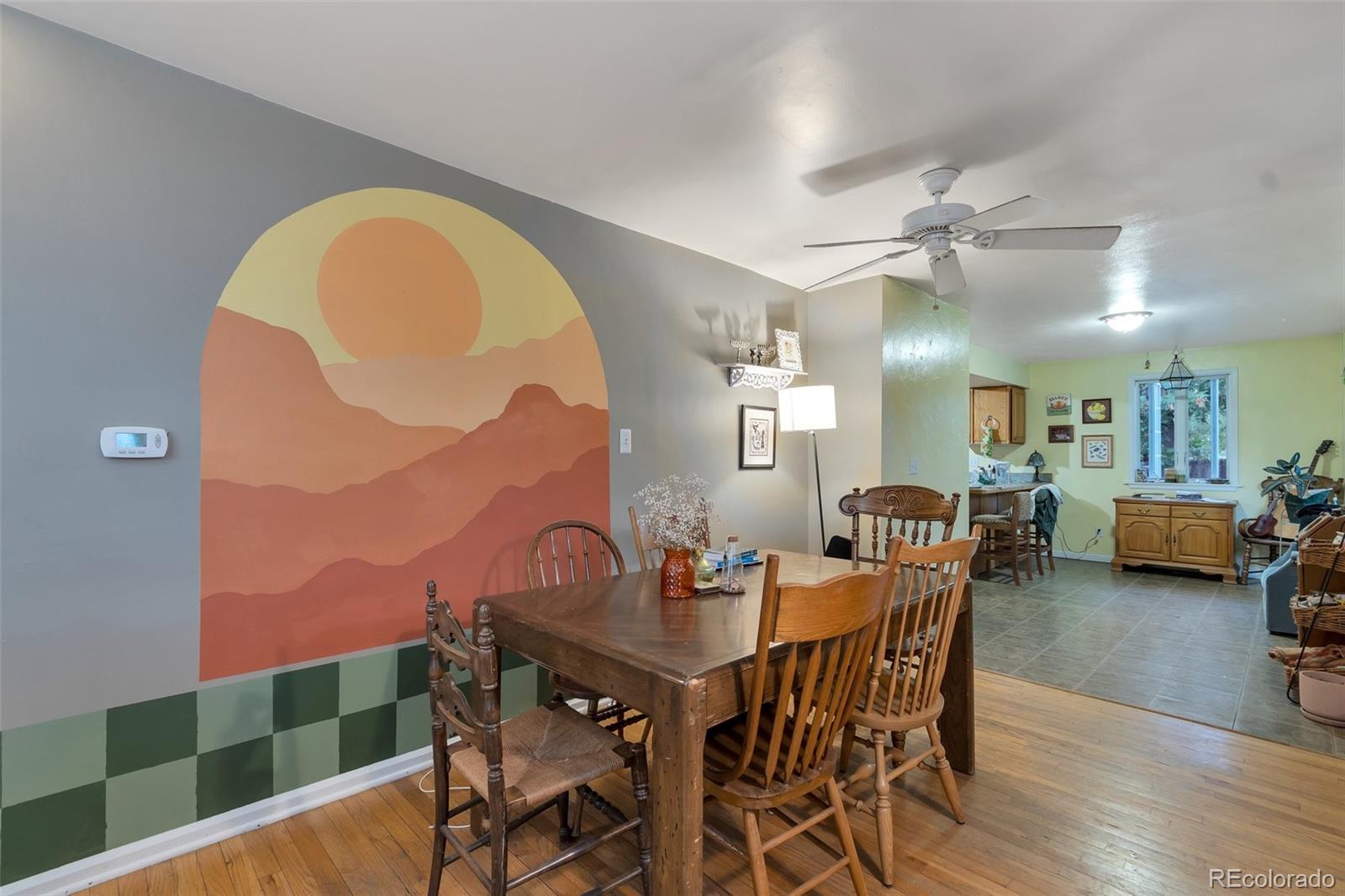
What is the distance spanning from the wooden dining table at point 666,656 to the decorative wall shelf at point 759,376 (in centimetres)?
167

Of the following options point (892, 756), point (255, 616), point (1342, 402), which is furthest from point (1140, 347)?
point (255, 616)

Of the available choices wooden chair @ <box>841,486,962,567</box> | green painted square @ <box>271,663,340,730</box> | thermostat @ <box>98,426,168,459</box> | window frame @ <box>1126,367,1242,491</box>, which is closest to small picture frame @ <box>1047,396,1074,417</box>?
window frame @ <box>1126,367,1242,491</box>

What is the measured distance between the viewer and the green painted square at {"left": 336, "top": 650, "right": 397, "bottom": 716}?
2205mm

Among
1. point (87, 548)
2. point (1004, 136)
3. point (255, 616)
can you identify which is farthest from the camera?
point (1004, 136)

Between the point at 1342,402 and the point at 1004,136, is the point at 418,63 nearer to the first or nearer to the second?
the point at 1004,136

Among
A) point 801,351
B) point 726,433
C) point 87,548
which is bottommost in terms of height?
point 87,548

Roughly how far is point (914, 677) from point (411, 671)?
6.06ft

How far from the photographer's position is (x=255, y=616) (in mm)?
2020

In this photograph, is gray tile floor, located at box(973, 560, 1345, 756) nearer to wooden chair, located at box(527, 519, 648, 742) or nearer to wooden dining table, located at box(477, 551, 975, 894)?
wooden dining table, located at box(477, 551, 975, 894)

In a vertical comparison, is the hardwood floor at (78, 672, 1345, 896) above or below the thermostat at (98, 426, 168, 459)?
below

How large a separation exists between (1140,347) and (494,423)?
6893 mm

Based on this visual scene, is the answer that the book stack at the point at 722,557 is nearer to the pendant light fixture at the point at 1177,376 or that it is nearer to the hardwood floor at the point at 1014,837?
the hardwood floor at the point at 1014,837

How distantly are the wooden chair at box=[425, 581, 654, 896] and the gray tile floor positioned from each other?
273 centimetres

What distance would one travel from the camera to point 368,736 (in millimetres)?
2264
